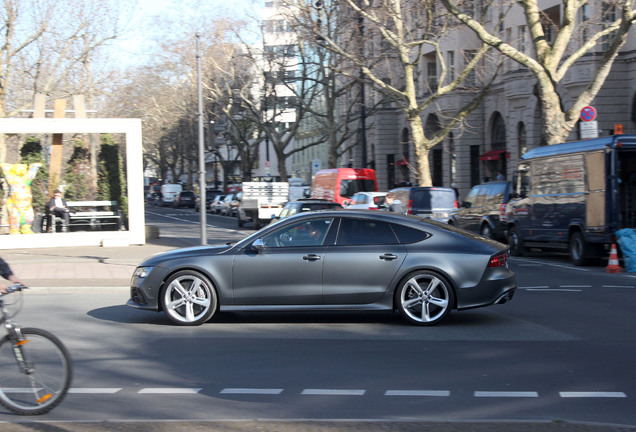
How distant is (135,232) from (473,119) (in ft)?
86.4

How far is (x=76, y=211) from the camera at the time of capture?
2478 cm

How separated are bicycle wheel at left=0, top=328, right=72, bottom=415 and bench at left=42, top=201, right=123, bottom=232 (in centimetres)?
1939

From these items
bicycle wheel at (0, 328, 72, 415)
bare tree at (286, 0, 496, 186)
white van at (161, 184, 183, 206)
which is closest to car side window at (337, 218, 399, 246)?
bicycle wheel at (0, 328, 72, 415)

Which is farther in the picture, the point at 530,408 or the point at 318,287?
the point at 318,287

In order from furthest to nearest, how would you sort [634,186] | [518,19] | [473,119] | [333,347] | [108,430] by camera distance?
1. [473,119]
2. [518,19]
3. [634,186]
4. [333,347]
5. [108,430]

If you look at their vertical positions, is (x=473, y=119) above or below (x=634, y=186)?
above

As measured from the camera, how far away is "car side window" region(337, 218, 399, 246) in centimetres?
980

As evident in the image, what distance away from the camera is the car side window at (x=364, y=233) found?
9.80m

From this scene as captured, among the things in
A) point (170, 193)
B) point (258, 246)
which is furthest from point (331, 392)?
point (170, 193)

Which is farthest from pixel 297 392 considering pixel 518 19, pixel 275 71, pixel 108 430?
pixel 275 71

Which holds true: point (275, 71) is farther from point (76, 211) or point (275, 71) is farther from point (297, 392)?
point (297, 392)

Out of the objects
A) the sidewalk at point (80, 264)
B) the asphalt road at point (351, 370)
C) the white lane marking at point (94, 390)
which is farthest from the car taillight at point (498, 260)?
the sidewalk at point (80, 264)

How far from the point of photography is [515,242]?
21.8 metres

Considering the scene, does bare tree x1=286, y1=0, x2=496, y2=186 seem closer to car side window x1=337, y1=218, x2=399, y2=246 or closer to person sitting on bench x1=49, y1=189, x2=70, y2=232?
person sitting on bench x1=49, y1=189, x2=70, y2=232
